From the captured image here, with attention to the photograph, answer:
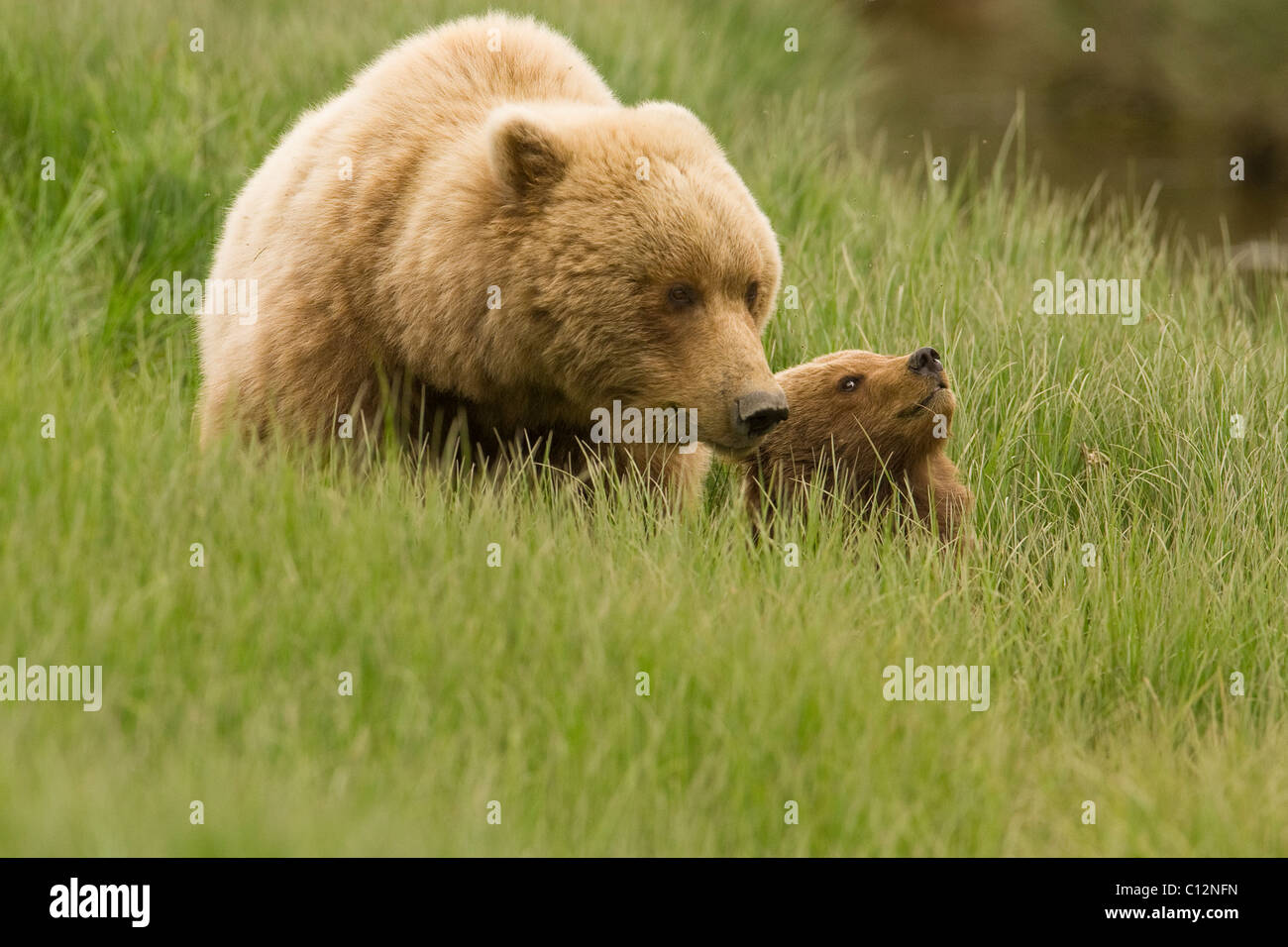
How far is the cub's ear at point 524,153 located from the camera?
14.5ft

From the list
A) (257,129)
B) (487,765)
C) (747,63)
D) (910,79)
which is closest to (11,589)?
(487,765)

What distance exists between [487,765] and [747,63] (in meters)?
9.78

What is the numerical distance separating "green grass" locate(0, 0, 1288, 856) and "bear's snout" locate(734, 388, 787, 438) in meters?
0.36

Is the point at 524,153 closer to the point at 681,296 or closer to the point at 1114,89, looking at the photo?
the point at 681,296

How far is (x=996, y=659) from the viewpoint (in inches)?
169

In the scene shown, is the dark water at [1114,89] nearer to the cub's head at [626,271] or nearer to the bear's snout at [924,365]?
the bear's snout at [924,365]

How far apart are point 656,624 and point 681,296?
1228 millimetres

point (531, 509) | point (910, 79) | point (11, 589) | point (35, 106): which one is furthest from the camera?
point (910, 79)

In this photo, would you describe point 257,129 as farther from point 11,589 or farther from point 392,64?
point 11,589

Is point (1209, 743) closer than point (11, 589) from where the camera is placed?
No

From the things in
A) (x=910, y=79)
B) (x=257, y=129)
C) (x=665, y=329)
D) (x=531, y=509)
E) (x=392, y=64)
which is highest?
(x=910, y=79)

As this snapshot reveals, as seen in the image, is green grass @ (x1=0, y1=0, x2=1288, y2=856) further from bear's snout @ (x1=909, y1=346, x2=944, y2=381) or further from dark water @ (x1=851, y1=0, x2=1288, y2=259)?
dark water @ (x1=851, y1=0, x2=1288, y2=259)

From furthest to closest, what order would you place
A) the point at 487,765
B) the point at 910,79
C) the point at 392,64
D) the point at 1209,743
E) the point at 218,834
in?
the point at 910,79, the point at 392,64, the point at 1209,743, the point at 487,765, the point at 218,834

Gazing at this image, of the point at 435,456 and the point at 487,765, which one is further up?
the point at 435,456
